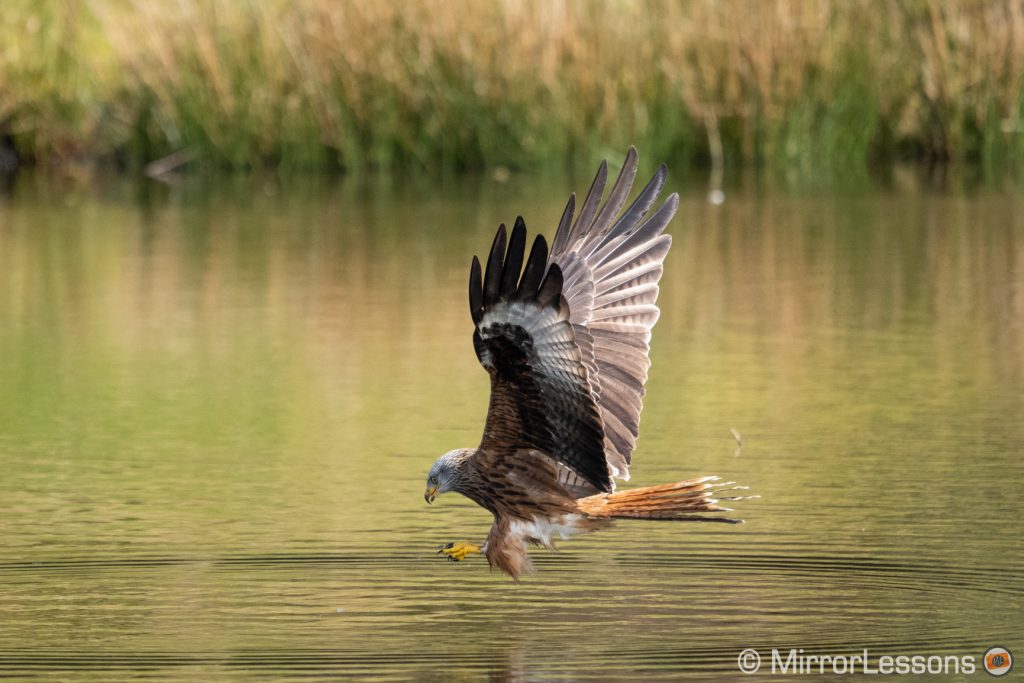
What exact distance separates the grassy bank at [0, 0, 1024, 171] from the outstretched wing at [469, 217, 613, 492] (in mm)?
13298

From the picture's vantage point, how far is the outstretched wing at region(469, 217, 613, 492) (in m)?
5.27

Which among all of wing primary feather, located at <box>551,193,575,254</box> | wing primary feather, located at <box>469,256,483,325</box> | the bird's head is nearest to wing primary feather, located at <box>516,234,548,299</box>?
wing primary feather, located at <box>469,256,483,325</box>

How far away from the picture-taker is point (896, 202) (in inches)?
653

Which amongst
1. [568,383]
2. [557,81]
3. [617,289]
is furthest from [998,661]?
[557,81]

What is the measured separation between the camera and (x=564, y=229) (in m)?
6.24

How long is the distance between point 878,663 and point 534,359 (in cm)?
119

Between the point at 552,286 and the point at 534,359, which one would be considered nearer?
the point at 552,286

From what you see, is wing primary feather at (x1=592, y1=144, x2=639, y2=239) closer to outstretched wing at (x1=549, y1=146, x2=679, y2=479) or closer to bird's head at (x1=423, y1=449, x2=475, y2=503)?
outstretched wing at (x1=549, y1=146, x2=679, y2=479)

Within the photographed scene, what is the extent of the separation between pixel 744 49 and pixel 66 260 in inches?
289

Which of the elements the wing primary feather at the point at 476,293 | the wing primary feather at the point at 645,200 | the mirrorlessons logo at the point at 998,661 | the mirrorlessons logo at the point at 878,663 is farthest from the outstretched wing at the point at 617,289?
the mirrorlessons logo at the point at 998,661

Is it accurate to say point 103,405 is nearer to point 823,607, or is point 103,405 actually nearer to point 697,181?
point 823,607

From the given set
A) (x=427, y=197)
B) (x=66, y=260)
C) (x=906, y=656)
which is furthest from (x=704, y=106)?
(x=906, y=656)

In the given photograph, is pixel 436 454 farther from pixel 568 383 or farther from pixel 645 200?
pixel 568 383

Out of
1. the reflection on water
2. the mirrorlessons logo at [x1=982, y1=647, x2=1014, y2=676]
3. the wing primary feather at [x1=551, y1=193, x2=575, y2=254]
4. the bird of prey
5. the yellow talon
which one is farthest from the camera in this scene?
the yellow talon
